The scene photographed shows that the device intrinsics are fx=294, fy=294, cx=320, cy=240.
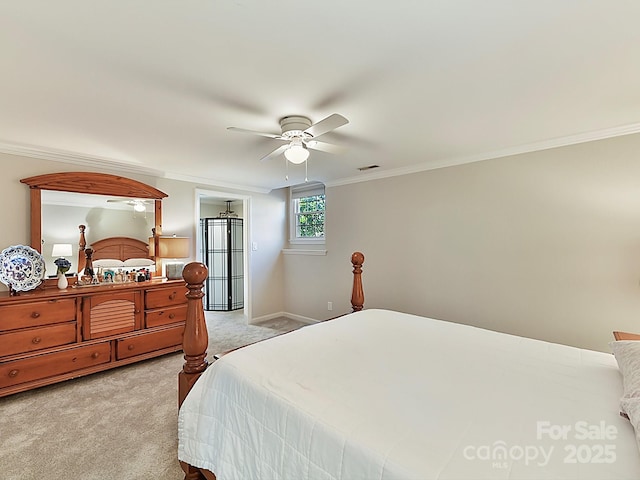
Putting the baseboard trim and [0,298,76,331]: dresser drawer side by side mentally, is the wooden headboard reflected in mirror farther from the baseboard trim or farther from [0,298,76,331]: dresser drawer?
the baseboard trim

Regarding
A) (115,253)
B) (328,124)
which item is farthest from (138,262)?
(328,124)

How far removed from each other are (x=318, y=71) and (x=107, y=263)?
10.9ft

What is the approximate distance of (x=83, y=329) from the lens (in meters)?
2.85

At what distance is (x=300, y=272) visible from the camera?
5.05 m

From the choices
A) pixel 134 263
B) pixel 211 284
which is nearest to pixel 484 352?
pixel 134 263

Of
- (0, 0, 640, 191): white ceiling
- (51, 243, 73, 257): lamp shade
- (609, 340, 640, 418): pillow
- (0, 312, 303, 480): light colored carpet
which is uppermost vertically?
(0, 0, 640, 191): white ceiling

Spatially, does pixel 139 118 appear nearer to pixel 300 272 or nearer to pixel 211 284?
pixel 300 272

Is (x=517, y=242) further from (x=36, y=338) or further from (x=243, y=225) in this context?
(x=36, y=338)

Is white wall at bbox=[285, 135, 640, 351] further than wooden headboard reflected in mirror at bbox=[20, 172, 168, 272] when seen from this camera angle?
No

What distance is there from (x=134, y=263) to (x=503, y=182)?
14.1 ft

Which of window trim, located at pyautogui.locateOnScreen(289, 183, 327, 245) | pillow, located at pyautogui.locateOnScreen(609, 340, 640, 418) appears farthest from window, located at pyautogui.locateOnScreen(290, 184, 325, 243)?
pillow, located at pyautogui.locateOnScreen(609, 340, 640, 418)

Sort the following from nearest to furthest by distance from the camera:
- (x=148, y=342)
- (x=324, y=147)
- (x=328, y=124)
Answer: (x=328, y=124), (x=324, y=147), (x=148, y=342)

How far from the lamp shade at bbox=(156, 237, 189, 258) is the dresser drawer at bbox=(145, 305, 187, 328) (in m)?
0.63

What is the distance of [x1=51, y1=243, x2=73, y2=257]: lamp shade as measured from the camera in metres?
3.06
